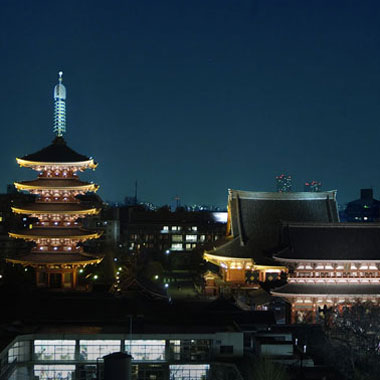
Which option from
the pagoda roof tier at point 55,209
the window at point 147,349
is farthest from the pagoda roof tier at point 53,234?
the window at point 147,349

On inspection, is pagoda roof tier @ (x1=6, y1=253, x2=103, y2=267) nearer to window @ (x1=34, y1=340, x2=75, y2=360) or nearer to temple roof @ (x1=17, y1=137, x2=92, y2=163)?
temple roof @ (x1=17, y1=137, x2=92, y2=163)

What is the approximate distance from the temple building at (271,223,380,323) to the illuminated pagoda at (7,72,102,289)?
53.1ft

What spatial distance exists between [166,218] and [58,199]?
42.9m

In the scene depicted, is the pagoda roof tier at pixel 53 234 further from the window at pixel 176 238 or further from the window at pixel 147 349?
the window at pixel 176 238

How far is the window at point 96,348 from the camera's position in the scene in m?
27.8

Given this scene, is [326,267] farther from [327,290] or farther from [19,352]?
[19,352]

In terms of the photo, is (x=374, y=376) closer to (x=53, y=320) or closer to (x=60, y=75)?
(x=53, y=320)

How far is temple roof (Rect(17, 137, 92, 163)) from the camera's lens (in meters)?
47.1

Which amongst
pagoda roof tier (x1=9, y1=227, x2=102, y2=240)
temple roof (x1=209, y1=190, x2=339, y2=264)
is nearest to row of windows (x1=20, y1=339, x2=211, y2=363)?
pagoda roof tier (x1=9, y1=227, x2=102, y2=240)

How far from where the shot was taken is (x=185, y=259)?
76562mm

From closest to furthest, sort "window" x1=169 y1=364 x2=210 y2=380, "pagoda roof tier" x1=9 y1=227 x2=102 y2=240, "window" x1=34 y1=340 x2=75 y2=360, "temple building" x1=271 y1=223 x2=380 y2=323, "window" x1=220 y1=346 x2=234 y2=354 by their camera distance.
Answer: "window" x1=169 y1=364 x2=210 y2=380 → "window" x1=34 y1=340 x2=75 y2=360 → "window" x1=220 y1=346 x2=234 y2=354 → "temple building" x1=271 y1=223 x2=380 y2=323 → "pagoda roof tier" x1=9 y1=227 x2=102 y2=240

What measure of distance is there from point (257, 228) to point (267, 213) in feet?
7.21

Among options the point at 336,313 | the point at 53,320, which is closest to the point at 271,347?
the point at 336,313

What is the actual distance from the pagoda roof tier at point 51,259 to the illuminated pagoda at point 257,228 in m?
10.9
